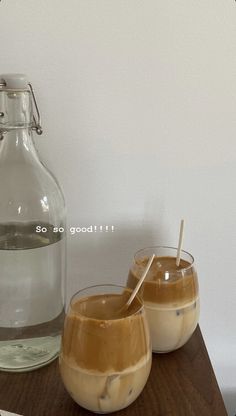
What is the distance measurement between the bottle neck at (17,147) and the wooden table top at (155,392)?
216 mm

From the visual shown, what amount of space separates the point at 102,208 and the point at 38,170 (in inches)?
4.1

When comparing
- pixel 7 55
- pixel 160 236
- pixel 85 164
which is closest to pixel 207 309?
pixel 160 236

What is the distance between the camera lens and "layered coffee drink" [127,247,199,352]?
0.52m

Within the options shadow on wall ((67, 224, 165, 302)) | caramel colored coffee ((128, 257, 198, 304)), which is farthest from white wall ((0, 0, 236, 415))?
caramel colored coffee ((128, 257, 198, 304))

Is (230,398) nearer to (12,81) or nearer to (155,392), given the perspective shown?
(155,392)

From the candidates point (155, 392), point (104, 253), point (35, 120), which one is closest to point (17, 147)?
point (35, 120)

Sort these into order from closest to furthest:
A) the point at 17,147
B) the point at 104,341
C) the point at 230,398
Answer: the point at 104,341 < the point at 17,147 < the point at 230,398

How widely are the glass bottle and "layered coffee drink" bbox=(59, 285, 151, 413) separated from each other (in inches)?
3.9

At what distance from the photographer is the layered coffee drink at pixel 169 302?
517 millimetres

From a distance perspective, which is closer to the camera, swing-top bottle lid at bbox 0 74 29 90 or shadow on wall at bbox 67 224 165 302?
swing-top bottle lid at bbox 0 74 29 90

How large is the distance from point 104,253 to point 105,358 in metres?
0.22

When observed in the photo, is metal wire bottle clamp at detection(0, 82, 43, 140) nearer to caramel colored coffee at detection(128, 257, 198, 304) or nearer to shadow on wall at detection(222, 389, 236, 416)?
caramel colored coffee at detection(128, 257, 198, 304)

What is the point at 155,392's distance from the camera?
488 mm

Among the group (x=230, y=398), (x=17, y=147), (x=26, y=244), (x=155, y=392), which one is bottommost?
(x=230, y=398)
